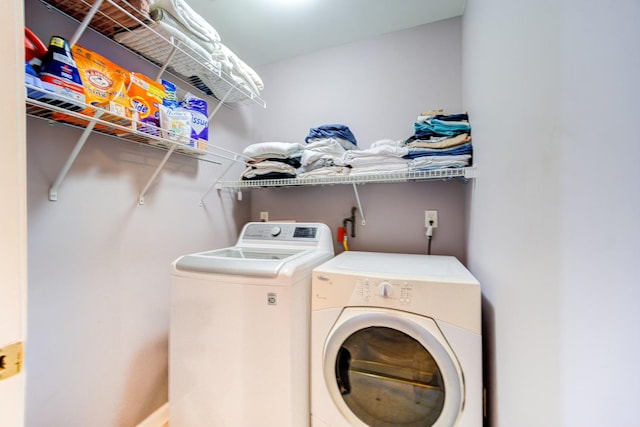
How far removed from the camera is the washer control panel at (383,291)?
99 cm

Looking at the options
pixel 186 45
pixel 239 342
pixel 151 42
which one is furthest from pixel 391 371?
pixel 151 42

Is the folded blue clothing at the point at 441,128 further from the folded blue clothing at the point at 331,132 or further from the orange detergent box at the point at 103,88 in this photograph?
the orange detergent box at the point at 103,88

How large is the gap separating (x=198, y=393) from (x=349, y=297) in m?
0.82

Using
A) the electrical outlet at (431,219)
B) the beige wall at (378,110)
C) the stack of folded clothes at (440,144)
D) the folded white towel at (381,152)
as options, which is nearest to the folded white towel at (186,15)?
the beige wall at (378,110)

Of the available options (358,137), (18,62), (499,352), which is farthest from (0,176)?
(358,137)

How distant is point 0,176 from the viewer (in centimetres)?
42

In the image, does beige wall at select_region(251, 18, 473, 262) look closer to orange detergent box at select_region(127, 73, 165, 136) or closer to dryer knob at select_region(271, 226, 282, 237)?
dryer knob at select_region(271, 226, 282, 237)

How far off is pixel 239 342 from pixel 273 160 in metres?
1.15

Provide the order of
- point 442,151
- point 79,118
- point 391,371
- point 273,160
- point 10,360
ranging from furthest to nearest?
point 273,160 < point 442,151 < point 391,371 < point 79,118 < point 10,360

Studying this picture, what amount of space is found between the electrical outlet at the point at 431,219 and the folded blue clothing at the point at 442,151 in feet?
1.47

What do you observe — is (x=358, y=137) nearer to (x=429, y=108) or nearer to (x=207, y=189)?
(x=429, y=108)

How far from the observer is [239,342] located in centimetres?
107

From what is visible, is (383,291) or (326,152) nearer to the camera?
(383,291)

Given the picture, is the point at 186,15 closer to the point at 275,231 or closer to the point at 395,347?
the point at 275,231
